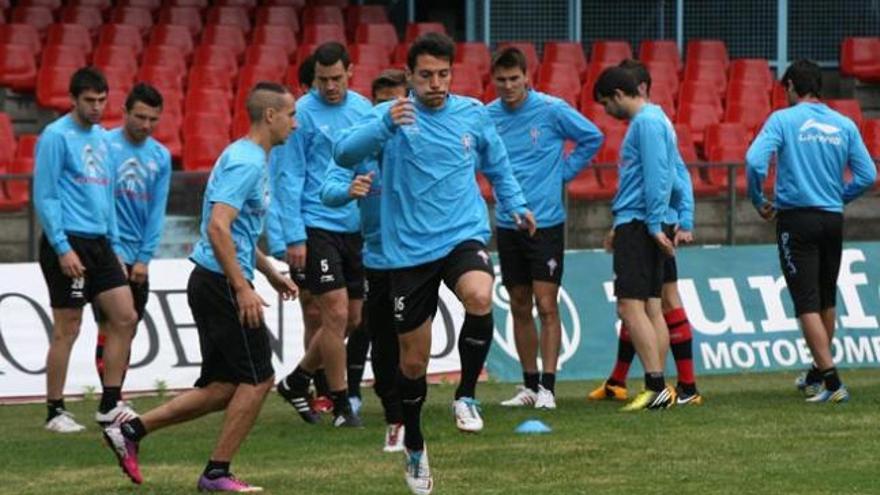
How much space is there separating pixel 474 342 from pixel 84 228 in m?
2.76

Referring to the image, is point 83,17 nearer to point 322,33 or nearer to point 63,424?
point 322,33

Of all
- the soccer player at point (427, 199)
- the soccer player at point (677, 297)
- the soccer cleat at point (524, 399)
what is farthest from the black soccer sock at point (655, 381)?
the soccer player at point (427, 199)

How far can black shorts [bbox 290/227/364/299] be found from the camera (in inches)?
528

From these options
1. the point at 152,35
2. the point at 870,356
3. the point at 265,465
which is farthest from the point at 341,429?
the point at 152,35

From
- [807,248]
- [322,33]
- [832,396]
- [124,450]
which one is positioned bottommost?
[832,396]

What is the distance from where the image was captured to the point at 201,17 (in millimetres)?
25359

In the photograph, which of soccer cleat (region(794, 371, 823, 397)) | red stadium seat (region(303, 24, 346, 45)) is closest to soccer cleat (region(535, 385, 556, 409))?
soccer cleat (region(794, 371, 823, 397))

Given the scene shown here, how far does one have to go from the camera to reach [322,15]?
2545cm

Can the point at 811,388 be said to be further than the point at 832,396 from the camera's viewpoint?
Yes

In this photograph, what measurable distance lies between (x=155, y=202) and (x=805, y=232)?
402cm

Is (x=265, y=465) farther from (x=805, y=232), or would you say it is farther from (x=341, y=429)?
(x=805, y=232)

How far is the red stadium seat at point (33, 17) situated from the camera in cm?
2400

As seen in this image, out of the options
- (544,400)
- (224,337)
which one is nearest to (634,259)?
(544,400)

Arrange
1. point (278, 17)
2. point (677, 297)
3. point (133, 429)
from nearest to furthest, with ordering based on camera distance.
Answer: point (133, 429)
point (677, 297)
point (278, 17)
